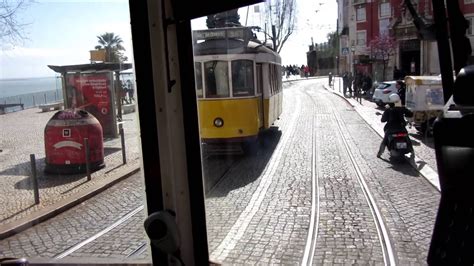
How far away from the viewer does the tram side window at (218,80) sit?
8.08 m

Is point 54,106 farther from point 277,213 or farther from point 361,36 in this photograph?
point 361,36

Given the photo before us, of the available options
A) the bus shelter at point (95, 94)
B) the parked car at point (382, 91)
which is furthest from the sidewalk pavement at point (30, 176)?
the parked car at point (382, 91)

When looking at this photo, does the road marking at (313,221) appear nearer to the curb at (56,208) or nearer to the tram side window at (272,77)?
the curb at (56,208)

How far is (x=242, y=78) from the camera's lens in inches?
381

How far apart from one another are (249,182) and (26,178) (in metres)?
3.61

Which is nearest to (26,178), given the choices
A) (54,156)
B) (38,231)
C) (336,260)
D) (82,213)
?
(54,156)

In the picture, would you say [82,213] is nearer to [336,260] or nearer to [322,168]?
[336,260]

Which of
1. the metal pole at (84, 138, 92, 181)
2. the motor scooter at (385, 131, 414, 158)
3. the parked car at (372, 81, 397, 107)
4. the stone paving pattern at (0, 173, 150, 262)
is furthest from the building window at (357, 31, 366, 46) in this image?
the stone paving pattern at (0, 173, 150, 262)

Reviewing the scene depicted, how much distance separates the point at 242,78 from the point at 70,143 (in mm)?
3611

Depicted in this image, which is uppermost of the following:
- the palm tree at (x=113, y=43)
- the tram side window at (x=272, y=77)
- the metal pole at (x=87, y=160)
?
the palm tree at (x=113, y=43)

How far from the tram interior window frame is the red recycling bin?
9.62 ft

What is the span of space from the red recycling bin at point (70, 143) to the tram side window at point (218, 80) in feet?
8.13

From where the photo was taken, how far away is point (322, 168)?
8.36m

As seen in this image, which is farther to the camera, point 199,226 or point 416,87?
point 416,87
